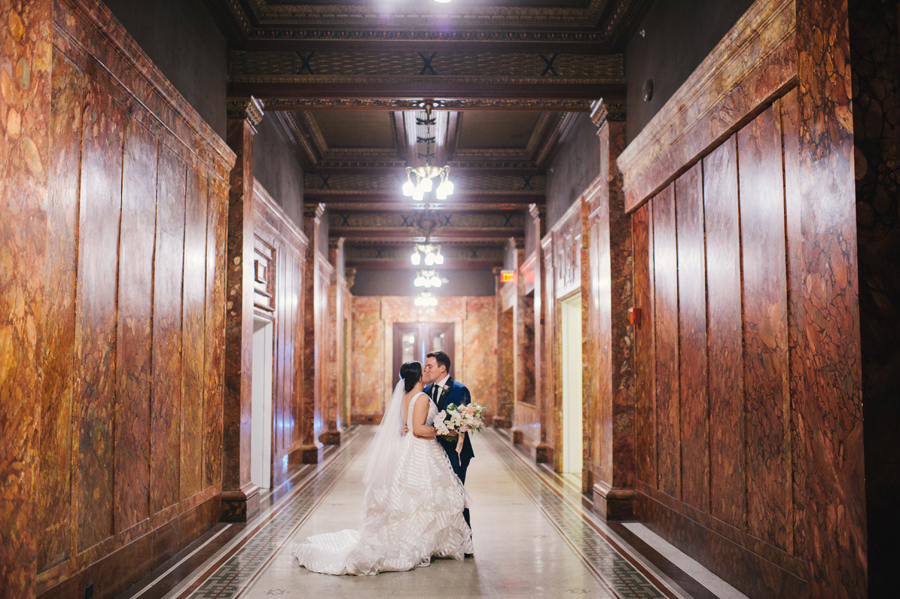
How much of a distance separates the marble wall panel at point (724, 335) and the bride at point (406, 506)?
6.50ft

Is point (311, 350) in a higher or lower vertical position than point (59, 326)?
lower

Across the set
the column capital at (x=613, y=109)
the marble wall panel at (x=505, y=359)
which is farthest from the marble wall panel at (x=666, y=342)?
the marble wall panel at (x=505, y=359)

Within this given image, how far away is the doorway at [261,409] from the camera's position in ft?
27.6

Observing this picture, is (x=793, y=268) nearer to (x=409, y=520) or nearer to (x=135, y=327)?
(x=409, y=520)

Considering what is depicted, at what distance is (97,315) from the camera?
13.2ft

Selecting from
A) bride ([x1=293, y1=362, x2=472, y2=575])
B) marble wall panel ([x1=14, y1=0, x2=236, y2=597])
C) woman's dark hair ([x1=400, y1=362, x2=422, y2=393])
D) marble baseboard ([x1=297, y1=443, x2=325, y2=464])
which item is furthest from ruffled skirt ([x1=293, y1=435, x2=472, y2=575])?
marble baseboard ([x1=297, y1=443, x2=325, y2=464])

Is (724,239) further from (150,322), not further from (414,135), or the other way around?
(414,135)

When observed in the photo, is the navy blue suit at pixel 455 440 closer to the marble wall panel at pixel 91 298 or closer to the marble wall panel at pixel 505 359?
the marble wall panel at pixel 91 298

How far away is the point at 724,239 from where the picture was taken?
178 inches

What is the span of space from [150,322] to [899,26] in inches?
185

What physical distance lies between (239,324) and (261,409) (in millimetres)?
2239

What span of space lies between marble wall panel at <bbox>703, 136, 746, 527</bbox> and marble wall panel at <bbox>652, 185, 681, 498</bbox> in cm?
68

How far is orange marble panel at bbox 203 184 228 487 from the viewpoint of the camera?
616 centimetres

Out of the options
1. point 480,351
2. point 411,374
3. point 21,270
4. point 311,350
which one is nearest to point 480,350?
point 480,351
